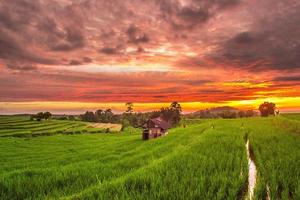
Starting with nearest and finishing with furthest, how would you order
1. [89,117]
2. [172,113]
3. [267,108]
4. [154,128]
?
[154,128]
[267,108]
[172,113]
[89,117]

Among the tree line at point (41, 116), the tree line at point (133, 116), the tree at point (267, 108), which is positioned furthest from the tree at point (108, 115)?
the tree at point (267, 108)

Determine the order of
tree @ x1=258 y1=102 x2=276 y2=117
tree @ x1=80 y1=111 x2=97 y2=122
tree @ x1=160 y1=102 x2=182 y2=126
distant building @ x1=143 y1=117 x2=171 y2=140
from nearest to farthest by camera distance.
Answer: distant building @ x1=143 y1=117 x2=171 y2=140
tree @ x1=258 y1=102 x2=276 y2=117
tree @ x1=160 y1=102 x2=182 y2=126
tree @ x1=80 y1=111 x2=97 y2=122

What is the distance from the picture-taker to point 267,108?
88.4 metres

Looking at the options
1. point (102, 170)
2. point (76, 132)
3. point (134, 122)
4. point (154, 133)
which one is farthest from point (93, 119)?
point (102, 170)

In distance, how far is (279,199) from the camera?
436 cm

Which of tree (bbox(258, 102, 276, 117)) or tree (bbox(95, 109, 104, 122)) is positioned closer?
tree (bbox(258, 102, 276, 117))

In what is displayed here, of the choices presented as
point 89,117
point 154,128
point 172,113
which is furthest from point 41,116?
point 154,128

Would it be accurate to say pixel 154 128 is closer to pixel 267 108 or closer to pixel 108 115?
pixel 267 108

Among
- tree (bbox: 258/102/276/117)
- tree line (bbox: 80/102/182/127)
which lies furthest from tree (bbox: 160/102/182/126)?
tree (bbox: 258/102/276/117)

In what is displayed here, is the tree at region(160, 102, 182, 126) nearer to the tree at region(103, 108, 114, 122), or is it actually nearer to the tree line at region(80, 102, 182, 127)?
the tree line at region(80, 102, 182, 127)

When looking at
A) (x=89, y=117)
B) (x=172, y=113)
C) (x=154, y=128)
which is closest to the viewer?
(x=154, y=128)

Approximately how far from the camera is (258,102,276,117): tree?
286 feet

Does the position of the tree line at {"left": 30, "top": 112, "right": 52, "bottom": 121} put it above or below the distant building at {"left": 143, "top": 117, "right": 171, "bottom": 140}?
above

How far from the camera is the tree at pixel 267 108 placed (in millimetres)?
87188
